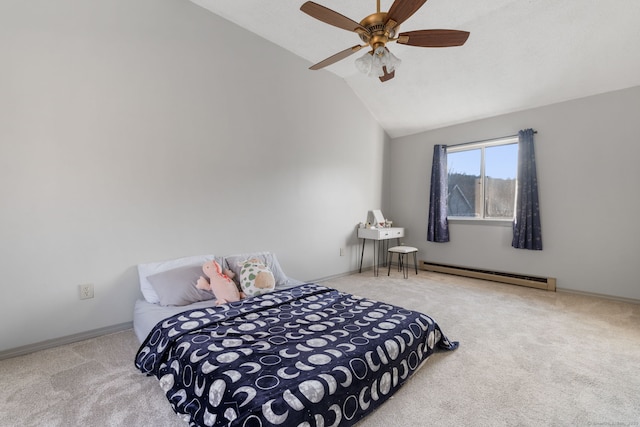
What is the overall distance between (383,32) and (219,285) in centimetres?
214

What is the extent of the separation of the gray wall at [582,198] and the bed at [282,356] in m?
2.54

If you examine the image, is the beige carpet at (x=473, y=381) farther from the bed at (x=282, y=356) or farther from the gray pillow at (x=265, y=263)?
the gray pillow at (x=265, y=263)

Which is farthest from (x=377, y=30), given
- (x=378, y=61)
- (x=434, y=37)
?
(x=434, y=37)

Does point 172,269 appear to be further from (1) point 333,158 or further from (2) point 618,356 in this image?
(2) point 618,356

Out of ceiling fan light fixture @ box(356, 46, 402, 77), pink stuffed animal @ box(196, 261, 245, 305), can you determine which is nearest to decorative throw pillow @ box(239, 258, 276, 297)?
pink stuffed animal @ box(196, 261, 245, 305)

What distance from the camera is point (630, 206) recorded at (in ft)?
10.8

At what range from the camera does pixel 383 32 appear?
5.99ft

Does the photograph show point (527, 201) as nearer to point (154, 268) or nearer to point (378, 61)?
point (378, 61)

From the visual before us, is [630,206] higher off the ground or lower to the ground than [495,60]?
lower

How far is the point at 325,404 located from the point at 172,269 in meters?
1.79

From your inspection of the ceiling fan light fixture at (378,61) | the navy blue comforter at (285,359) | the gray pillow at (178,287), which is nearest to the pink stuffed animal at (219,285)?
the gray pillow at (178,287)

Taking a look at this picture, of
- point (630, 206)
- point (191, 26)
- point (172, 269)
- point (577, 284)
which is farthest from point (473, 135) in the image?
point (172, 269)

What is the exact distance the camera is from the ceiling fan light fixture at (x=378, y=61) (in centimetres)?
193

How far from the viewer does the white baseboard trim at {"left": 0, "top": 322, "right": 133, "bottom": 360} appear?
2.05 metres
